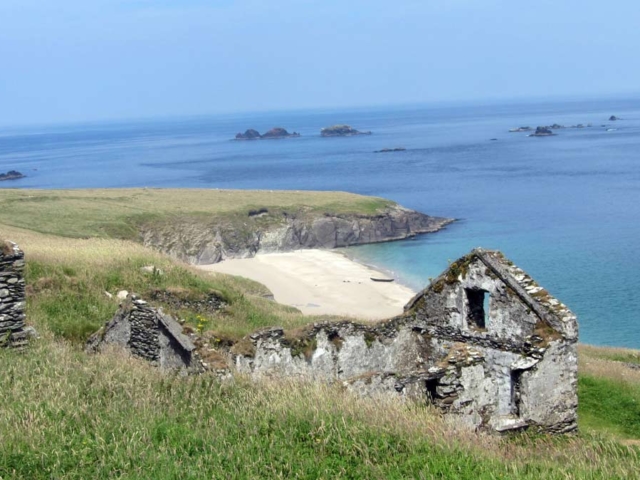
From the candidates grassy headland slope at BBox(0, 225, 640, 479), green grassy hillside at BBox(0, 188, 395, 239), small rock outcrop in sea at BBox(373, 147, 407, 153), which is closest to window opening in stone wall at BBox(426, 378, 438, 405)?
grassy headland slope at BBox(0, 225, 640, 479)

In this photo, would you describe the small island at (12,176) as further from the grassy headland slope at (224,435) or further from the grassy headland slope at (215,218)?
the grassy headland slope at (224,435)

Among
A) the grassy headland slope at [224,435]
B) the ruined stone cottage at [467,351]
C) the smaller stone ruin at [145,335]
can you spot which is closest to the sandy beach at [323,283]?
the ruined stone cottage at [467,351]

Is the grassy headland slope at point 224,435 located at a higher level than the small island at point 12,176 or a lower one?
higher

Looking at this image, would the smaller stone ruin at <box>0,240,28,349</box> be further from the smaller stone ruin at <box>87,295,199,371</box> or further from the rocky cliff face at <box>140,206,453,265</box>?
the rocky cliff face at <box>140,206,453,265</box>

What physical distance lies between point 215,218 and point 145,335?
59513 mm

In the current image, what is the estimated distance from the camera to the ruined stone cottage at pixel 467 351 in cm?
1402

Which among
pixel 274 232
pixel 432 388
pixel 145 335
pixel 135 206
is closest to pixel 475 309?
pixel 432 388

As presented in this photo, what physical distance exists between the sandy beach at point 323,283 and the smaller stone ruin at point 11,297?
3202cm

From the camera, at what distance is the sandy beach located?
2070 inches

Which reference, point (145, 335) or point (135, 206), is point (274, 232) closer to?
point (135, 206)

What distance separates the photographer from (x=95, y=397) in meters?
10.7

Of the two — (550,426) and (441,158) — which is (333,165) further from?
(550,426)

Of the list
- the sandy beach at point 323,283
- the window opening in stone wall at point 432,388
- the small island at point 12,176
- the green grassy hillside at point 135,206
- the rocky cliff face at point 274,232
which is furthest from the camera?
the small island at point 12,176

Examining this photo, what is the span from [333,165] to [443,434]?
154 metres
